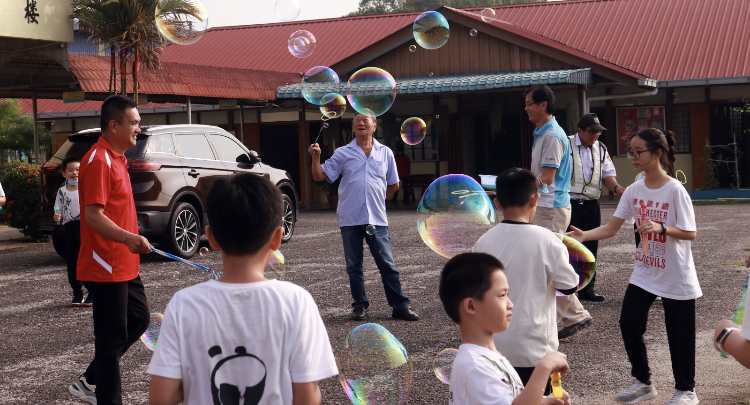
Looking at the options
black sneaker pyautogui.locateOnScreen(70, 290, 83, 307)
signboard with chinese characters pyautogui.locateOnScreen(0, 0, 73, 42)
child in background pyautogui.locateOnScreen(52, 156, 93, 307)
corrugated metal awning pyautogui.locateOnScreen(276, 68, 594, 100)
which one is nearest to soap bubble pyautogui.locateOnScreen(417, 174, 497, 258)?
child in background pyautogui.locateOnScreen(52, 156, 93, 307)

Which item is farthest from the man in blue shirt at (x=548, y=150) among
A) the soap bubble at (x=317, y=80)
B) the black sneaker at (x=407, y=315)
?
the soap bubble at (x=317, y=80)

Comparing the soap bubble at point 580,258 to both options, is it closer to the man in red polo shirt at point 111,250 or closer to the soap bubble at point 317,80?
the man in red polo shirt at point 111,250

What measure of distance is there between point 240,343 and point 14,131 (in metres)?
30.9

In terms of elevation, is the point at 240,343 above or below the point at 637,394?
above

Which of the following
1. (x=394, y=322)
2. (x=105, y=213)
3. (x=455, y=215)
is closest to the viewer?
(x=105, y=213)

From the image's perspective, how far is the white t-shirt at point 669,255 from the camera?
489cm

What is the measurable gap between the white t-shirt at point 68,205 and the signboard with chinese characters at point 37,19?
22.6 ft

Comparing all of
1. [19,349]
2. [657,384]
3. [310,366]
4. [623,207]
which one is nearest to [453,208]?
[623,207]

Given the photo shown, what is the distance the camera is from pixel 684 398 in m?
4.75

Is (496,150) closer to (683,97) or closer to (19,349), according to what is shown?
(683,97)

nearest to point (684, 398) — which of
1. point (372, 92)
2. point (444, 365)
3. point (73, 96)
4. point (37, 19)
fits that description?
point (444, 365)

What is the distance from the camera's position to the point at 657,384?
5.35 metres

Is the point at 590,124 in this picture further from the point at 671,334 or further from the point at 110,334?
the point at 110,334

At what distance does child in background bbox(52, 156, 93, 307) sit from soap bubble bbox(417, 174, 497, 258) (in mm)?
3462
